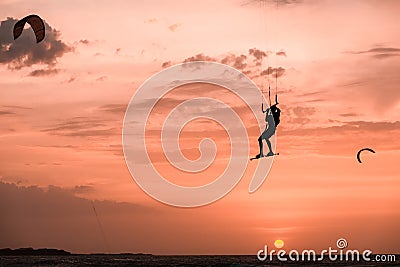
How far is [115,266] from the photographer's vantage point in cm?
12406

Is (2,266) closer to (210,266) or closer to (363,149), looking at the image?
(210,266)

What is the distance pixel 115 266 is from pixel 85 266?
33.5 ft

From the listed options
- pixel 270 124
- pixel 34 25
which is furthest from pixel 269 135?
pixel 34 25

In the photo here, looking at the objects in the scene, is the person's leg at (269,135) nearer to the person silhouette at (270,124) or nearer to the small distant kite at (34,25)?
the person silhouette at (270,124)

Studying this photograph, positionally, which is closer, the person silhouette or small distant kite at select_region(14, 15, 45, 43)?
the person silhouette

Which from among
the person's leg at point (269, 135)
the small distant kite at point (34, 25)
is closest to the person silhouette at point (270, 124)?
the person's leg at point (269, 135)

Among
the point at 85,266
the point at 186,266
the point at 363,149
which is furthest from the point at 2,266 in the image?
the point at 363,149

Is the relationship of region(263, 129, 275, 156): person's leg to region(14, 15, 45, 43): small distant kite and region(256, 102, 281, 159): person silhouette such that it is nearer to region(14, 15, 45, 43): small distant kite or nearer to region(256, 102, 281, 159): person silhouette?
region(256, 102, 281, 159): person silhouette

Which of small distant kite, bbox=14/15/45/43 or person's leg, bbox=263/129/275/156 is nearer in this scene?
person's leg, bbox=263/129/275/156

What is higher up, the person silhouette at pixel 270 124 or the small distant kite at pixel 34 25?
the small distant kite at pixel 34 25

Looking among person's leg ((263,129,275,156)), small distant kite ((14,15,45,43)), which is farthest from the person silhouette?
small distant kite ((14,15,45,43))

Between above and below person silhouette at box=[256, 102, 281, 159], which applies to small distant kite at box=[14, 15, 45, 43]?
above

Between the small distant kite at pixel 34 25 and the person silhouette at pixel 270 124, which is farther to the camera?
the small distant kite at pixel 34 25

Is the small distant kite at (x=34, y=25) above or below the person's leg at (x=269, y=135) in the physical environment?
above
